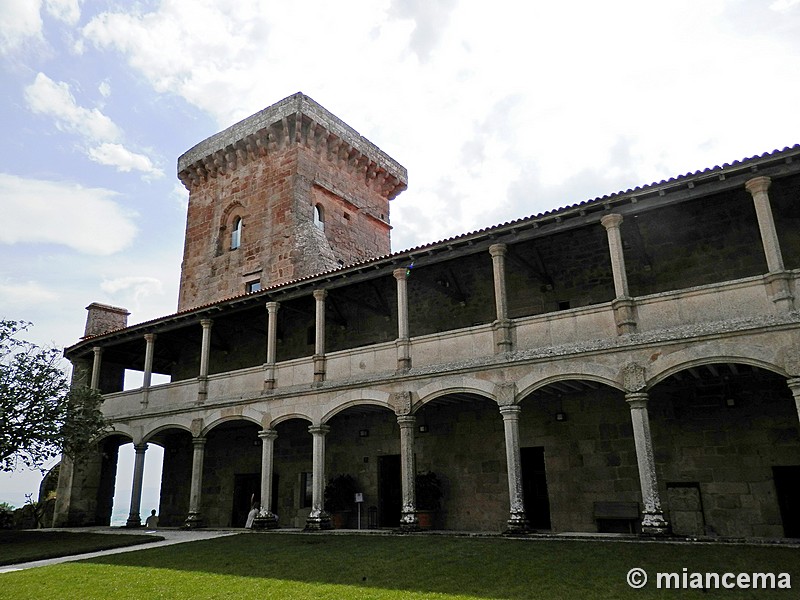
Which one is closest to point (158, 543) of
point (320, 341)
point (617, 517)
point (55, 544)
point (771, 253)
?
point (55, 544)

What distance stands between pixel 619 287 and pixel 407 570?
23.5 ft

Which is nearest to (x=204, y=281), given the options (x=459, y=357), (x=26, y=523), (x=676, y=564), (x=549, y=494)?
(x=26, y=523)

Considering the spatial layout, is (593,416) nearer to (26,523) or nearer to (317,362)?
(317,362)

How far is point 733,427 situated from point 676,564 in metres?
5.87

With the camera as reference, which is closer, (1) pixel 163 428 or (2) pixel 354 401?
(2) pixel 354 401

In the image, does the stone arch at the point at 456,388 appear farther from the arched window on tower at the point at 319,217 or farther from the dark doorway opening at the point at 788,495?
the arched window on tower at the point at 319,217

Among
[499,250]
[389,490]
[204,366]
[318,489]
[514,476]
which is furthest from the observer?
[204,366]

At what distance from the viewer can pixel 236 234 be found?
27641 mm

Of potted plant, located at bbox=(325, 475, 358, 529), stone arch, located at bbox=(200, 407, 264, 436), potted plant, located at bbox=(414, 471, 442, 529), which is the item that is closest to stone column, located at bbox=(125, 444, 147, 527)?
stone arch, located at bbox=(200, 407, 264, 436)

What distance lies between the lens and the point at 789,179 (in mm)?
13312

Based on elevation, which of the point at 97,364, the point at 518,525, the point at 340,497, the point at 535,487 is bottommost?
the point at 518,525

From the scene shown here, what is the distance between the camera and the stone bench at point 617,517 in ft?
46.5

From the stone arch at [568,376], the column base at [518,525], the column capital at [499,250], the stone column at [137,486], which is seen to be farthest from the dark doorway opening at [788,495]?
the stone column at [137,486]

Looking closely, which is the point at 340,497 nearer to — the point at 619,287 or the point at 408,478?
the point at 408,478
